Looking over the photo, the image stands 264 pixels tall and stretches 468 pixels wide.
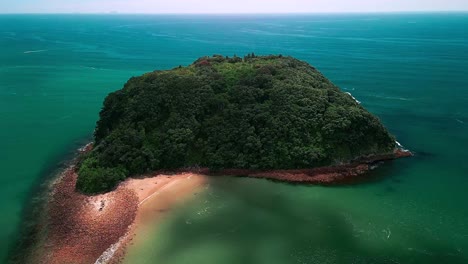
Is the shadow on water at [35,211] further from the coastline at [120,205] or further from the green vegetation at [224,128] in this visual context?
the green vegetation at [224,128]

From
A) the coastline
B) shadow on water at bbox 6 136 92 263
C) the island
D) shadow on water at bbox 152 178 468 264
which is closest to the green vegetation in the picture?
the island

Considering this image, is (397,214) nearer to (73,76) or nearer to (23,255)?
(23,255)

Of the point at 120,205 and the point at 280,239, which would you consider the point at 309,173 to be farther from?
the point at 120,205

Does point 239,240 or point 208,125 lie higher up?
point 208,125

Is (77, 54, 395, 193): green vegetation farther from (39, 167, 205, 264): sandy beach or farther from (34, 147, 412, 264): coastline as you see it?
(39, 167, 205, 264): sandy beach

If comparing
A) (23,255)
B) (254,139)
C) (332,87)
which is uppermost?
(332,87)

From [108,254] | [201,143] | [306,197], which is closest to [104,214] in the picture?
[108,254]

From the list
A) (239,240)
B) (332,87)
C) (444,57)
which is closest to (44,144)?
(239,240)
